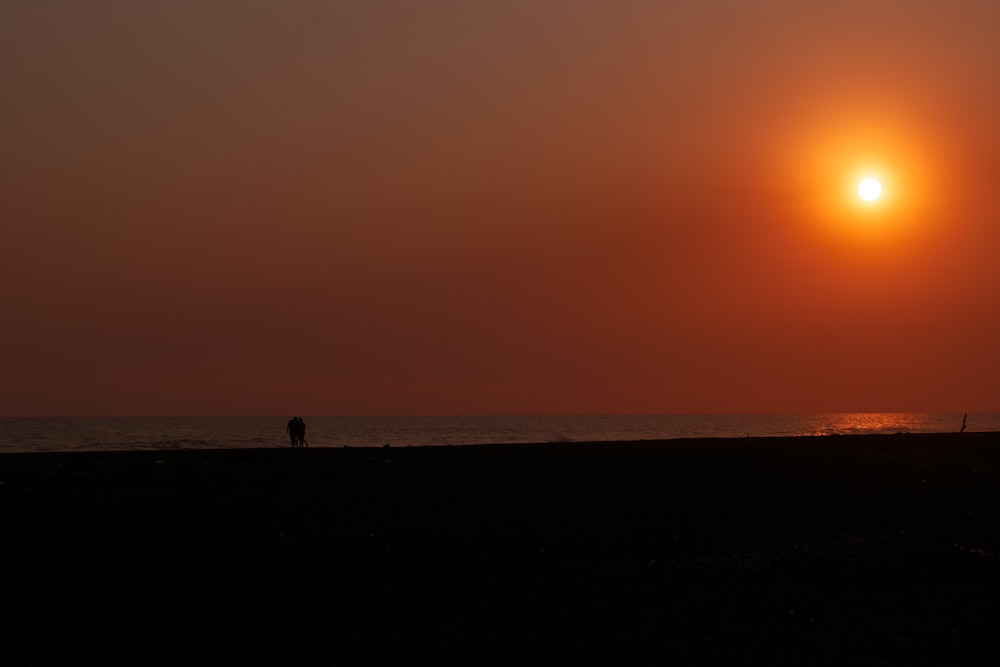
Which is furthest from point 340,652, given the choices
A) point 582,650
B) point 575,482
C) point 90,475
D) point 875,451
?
point 875,451

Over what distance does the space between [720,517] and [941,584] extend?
914 cm

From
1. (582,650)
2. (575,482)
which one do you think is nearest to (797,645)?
(582,650)

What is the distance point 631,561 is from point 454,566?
3.56 meters

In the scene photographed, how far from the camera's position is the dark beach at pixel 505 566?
15.3m

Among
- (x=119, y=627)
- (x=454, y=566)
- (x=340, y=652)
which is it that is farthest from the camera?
(x=454, y=566)

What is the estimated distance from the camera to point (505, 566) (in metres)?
21.3

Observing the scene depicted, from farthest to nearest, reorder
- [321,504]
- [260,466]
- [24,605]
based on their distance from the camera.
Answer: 1. [260,466]
2. [321,504]
3. [24,605]

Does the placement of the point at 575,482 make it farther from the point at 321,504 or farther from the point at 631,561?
the point at 631,561

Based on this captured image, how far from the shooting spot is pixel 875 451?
45656mm

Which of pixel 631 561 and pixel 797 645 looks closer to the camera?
pixel 797 645

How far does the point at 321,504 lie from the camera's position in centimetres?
3078

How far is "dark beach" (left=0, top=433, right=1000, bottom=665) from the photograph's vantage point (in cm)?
1530

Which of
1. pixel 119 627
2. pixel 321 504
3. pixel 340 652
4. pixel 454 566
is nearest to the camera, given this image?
pixel 340 652

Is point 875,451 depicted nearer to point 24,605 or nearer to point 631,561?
point 631,561
